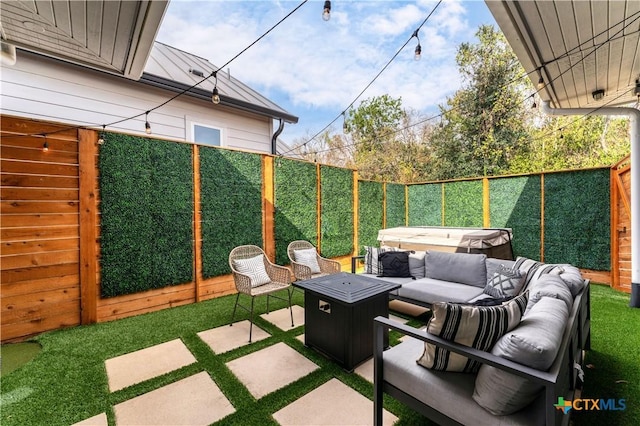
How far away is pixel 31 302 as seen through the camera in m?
3.24

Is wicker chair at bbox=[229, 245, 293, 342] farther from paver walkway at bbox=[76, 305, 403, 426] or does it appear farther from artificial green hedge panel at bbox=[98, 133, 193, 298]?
artificial green hedge panel at bbox=[98, 133, 193, 298]

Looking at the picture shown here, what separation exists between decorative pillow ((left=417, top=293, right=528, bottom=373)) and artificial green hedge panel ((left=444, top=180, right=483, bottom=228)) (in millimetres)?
6540

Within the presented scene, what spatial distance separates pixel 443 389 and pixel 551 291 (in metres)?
1.17

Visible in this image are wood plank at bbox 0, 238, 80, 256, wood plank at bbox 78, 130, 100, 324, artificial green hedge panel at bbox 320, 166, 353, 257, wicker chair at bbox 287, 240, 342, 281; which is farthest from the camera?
artificial green hedge panel at bbox 320, 166, 353, 257

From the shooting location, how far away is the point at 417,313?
3818 mm

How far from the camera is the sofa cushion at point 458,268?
3664 mm

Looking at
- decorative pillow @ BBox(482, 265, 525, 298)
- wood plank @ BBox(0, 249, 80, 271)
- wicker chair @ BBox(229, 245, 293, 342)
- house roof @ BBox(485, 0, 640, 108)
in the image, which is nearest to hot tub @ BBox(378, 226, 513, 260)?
decorative pillow @ BBox(482, 265, 525, 298)

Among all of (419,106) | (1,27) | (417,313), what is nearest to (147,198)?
(1,27)

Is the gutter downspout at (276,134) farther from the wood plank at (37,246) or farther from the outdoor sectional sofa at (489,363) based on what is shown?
the outdoor sectional sofa at (489,363)

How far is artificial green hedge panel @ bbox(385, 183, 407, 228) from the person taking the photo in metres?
8.10

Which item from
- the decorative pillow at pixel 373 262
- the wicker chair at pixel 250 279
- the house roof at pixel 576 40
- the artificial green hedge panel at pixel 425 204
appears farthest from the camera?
the artificial green hedge panel at pixel 425 204

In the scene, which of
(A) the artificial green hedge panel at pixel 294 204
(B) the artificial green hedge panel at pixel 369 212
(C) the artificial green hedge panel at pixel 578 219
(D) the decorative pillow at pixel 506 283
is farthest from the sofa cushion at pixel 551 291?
(B) the artificial green hedge panel at pixel 369 212

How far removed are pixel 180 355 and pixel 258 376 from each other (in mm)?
969

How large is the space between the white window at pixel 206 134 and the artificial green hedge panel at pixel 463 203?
6379mm
